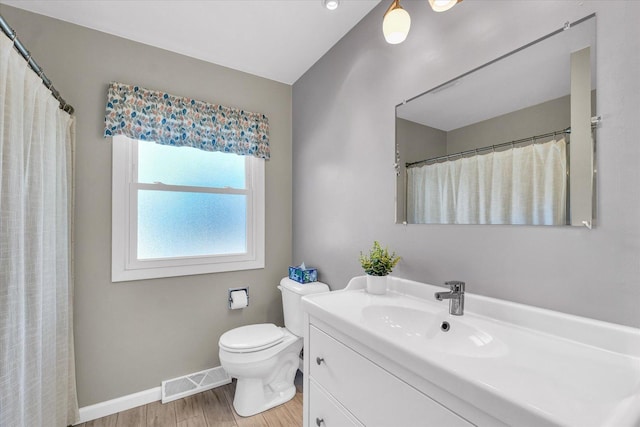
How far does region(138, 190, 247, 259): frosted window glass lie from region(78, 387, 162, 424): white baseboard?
917mm

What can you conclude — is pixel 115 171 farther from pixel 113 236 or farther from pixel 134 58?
pixel 134 58

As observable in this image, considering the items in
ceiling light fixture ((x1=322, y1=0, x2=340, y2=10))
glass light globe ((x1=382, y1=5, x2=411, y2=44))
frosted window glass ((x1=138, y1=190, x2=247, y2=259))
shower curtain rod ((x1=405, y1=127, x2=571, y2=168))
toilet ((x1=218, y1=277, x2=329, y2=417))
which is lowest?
toilet ((x1=218, y1=277, x2=329, y2=417))

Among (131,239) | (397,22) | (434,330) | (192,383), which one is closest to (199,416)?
(192,383)

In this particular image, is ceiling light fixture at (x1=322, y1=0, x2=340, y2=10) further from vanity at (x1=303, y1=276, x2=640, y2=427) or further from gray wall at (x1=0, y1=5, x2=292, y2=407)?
vanity at (x1=303, y1=276, x2=640, y2=427)

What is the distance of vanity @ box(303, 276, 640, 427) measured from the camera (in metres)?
0.54

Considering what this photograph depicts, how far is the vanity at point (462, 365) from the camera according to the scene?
1.79 ft

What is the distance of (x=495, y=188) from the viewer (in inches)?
42.4

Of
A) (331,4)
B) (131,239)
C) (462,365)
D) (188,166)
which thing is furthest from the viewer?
(188,166)

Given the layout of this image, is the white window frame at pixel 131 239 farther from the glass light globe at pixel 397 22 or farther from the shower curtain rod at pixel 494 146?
the glass light globe at pixel 397 22

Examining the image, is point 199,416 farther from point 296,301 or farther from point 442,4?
point 442,4

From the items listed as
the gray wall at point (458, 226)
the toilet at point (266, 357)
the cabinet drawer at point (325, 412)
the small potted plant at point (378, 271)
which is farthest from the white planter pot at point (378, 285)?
the toilet at point (266, 357)

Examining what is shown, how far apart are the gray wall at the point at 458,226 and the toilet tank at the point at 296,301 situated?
118 millimetres

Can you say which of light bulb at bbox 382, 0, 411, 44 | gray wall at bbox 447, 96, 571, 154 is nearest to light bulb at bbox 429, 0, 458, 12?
light bulb at bbox 382, 0, 411, 44

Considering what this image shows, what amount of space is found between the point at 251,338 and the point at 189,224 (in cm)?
96
